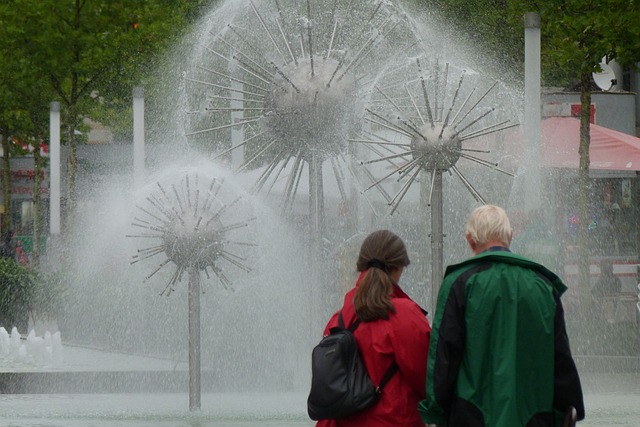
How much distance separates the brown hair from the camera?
4895mm

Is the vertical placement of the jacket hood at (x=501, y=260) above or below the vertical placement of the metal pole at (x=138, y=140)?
below

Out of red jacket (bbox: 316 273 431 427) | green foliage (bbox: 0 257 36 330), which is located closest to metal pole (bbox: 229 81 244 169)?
green foliage (bbox: 0 257 36 330)

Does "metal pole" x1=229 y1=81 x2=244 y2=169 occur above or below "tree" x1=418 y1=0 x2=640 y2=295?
below

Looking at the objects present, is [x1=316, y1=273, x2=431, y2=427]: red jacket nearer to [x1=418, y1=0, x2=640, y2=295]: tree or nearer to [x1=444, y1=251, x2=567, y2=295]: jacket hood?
[x1=444, y1=251, x2=567, y2=295]: jacket hood

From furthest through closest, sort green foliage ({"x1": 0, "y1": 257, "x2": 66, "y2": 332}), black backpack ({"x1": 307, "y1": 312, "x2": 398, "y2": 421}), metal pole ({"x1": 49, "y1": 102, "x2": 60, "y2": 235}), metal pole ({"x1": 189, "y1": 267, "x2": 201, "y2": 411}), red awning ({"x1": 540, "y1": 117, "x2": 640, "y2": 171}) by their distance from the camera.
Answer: metal pole ({"x1": 49, "y1": 102, "x2": 60, "y2": 235}) < red awning ({"x1": 540, "y1": 117, "x2": 640, "y2": 171}) < green foliage ({"x1": 0, "y1": 257, "x2": 66, "y2": 332}) < metal pole ({"x1": 189, "y1": 267, "x2": 201, "y2": 411}) < black backpack ({"x1": 307, "y1": 312, "x2": 398, "y2": 421})

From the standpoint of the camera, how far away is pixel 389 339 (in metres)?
4.88

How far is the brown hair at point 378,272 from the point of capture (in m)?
4.89

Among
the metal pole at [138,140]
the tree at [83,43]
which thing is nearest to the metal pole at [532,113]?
the metal pole at [138,140]

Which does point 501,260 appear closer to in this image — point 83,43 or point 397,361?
point 397,361

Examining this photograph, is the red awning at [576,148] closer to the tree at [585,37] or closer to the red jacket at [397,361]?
the tree at [585,37]

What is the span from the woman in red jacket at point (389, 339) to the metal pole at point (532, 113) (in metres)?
7.76

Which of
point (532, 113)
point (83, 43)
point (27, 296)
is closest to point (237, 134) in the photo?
point (532, 113)

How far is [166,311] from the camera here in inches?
603

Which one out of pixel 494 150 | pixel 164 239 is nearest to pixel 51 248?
pixel 494 150
